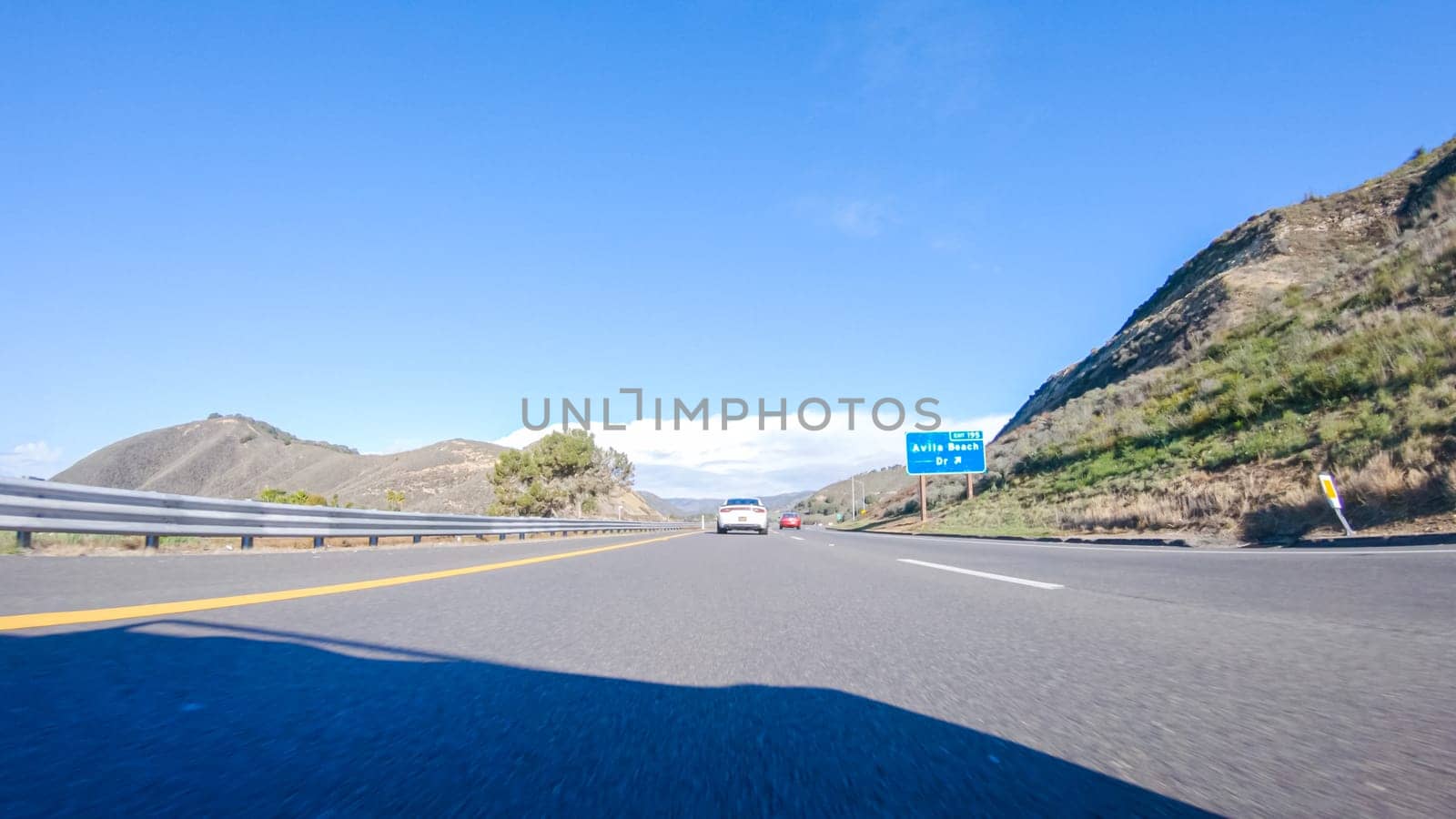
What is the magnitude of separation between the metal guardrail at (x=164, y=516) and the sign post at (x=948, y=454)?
101 feet

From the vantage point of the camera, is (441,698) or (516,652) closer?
(441,698)

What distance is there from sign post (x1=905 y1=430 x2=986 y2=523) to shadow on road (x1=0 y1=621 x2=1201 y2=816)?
39.6 m

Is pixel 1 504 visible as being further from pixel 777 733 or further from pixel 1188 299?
pixel 1188 299

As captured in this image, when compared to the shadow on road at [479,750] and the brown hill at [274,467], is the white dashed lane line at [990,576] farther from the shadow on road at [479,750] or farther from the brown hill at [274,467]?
the brown hill at [274,467]

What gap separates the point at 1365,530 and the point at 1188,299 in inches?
1197

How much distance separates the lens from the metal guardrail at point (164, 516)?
8.48 metres

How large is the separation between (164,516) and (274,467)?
14037 cm


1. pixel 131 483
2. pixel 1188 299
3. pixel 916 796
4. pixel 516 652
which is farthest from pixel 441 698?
pixel 131 483

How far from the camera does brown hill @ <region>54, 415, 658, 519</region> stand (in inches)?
4195

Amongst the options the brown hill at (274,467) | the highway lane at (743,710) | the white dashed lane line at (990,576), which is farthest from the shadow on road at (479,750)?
the brown hill at (274,467)

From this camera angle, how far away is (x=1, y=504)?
8.20 m

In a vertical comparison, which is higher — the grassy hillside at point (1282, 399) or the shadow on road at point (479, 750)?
the grassy hillside at point (1282, 399)

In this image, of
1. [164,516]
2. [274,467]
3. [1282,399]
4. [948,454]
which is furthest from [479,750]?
[274,467]

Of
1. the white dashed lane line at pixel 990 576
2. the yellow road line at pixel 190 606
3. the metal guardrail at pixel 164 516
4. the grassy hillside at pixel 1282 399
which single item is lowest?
the white dashed lane line at pixel 990 576
